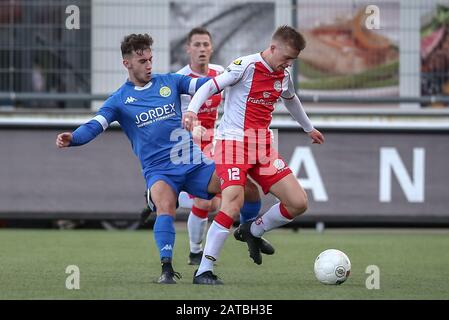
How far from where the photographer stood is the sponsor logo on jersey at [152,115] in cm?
838

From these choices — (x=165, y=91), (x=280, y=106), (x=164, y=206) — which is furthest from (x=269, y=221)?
(x=280, y=106)

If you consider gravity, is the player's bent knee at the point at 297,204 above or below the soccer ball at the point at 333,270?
above

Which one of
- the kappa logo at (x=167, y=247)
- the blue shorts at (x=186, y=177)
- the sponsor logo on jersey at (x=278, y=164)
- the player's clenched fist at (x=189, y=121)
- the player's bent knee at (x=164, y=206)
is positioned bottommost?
the kappa logo at (x=167, y=247)

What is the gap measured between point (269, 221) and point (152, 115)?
1201 mm

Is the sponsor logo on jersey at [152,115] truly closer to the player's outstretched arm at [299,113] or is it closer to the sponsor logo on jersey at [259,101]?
the sponsor logo on jersey at [259,101]

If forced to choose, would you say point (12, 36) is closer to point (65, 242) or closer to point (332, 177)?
point (65, 242)

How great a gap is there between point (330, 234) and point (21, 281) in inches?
263

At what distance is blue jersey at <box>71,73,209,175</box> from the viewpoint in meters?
8.38

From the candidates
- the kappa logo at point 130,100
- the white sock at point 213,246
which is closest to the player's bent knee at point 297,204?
the white sock at point 213,246

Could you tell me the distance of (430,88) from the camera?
14.4 metres

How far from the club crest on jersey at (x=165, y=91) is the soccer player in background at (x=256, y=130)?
44 centimetres

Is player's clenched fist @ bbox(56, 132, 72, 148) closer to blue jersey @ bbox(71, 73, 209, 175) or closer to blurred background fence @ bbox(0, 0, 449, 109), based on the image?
blue jersey @ bbox(71, 73, 209, 175)

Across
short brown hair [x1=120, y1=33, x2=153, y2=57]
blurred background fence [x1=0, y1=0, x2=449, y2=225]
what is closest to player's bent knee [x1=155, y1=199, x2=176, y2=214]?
short brown hair [x1=120, y1=33, x2=153, y2=57]
